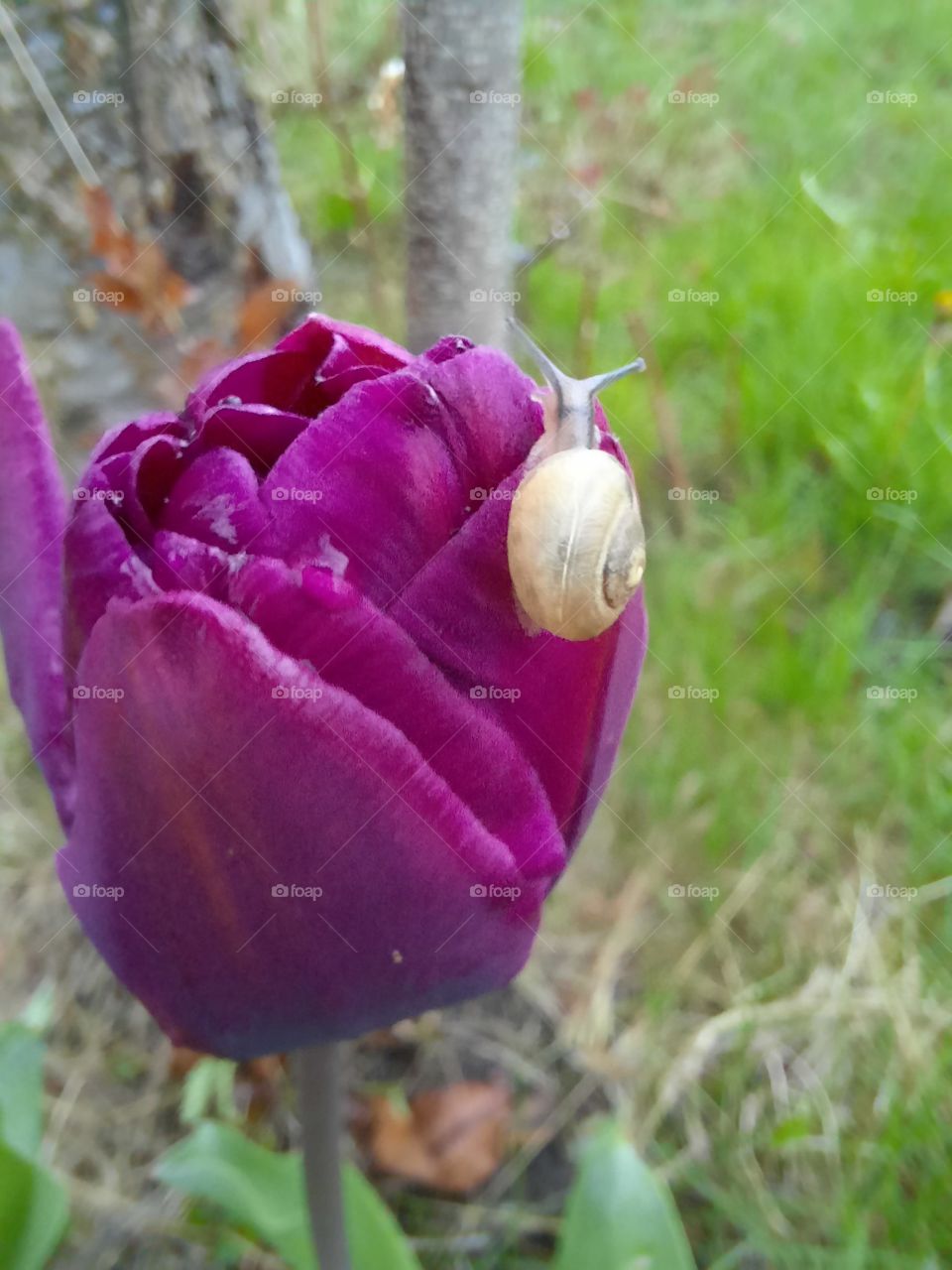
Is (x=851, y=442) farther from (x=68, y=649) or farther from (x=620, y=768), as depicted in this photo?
(x=68, y=649)

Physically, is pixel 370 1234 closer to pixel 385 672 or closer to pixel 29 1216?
pixel 29 1216

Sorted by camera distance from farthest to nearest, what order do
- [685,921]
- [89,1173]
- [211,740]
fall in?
1. [685,921]
2. [89,1173]
3. [211,740]

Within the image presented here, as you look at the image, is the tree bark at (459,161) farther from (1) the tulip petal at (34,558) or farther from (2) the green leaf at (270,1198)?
(2) the green leaf at (270,1198)

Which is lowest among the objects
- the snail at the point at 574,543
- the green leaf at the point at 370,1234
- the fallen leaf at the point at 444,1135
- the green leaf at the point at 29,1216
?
the fallen leaf at the point at 444,1135

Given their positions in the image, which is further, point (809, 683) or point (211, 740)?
point (809, 683)

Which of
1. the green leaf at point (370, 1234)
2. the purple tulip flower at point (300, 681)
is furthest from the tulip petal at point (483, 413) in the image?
the green leaf at point (370, 1234)

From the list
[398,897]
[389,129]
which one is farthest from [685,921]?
[389,129]
